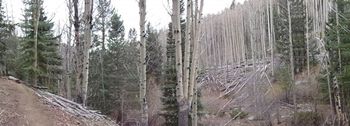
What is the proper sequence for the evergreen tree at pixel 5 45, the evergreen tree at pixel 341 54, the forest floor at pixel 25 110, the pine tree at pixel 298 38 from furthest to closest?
1. the pine tree at pixel 298 38
2. the evergreen tree at pixel 341 54
3. the evergreen tree at pixel 5 45
4. the forest floor at pixel 25 110

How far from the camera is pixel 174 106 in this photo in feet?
53.7

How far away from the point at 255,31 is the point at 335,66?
64.6ft

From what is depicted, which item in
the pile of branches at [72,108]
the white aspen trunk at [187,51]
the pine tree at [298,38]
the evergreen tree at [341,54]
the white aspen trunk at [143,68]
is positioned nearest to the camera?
the pile of branches at [72,108]

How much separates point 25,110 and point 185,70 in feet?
12.9

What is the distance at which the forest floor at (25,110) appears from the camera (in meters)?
7.30

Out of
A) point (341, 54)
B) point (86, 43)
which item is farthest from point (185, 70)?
point (341, 54)

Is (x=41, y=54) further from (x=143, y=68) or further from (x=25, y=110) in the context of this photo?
(x=25, y=110)

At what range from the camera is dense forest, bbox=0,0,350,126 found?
35.9 feet

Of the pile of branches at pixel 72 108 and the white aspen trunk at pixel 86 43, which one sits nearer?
the pile of branches at pixel 72 108

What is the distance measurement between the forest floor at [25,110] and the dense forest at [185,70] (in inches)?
61.9

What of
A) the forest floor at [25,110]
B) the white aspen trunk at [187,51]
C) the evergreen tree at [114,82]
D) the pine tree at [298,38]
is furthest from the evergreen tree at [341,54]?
the evergreen tree at [114,82]

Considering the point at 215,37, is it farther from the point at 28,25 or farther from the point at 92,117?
the point at 92,117

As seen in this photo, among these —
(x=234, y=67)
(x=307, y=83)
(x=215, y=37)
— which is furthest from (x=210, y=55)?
(x=307, y=83)

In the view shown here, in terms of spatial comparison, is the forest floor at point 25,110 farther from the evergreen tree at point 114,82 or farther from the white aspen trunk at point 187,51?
the evergreen tree at point 114,82
